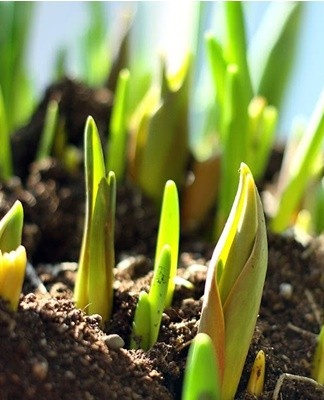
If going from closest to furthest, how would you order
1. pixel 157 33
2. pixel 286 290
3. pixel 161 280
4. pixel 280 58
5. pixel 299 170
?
pixel 161 280, pixel 286 290, pixel 299 170, pixel 280 58, pixel 157 33

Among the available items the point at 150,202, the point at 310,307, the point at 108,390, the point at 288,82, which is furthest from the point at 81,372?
the point at 288,82

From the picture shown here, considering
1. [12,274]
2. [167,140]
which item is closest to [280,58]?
[167,140]

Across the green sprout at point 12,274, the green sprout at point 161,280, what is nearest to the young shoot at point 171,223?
the green sprout at point 161,280

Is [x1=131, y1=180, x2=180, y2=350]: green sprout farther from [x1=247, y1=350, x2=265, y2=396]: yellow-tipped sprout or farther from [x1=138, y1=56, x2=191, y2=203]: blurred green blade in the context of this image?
[x1=138, y1=56, x2=191, y2=203]: blurred green blade

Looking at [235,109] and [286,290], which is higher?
[235,109]

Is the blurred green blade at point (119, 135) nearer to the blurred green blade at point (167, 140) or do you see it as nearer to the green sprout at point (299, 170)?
the blurred green blade at point (167, 140)

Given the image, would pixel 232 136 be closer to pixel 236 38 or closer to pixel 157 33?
pixel 236 38

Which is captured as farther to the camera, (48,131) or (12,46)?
(12,46)
